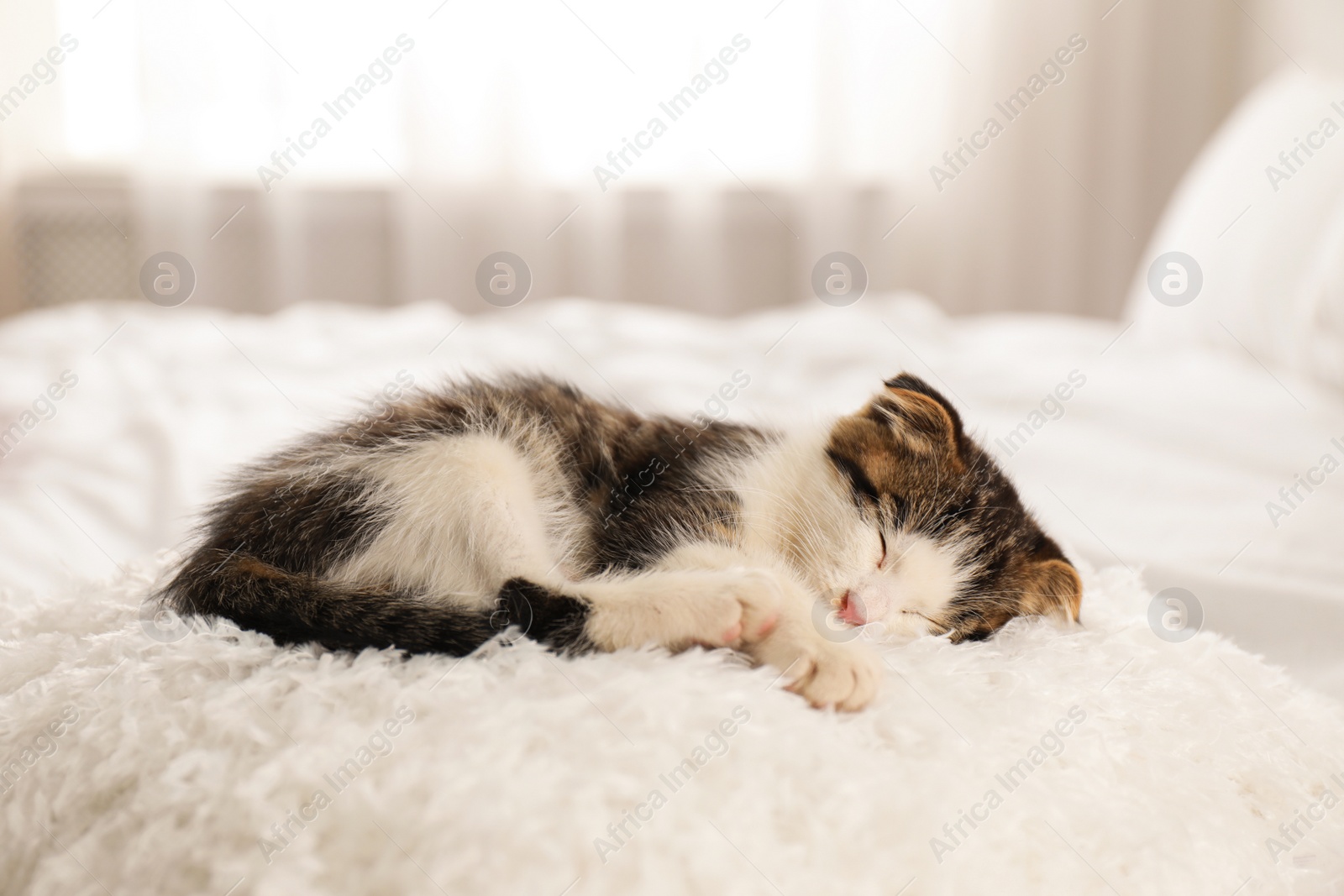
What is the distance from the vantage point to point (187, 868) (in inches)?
22.9

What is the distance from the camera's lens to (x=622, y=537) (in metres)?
0.93

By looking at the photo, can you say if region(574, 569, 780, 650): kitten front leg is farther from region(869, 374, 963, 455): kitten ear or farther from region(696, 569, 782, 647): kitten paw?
region(869, 374, 963, 455): kitten ear

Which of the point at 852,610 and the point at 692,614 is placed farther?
the point at 852,610

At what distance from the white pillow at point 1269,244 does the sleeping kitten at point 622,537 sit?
1.19m

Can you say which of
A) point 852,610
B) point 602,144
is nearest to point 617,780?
point 852,610

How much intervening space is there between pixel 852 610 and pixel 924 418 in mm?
220

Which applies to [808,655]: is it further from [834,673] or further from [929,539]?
[929,539]

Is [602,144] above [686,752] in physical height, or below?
above

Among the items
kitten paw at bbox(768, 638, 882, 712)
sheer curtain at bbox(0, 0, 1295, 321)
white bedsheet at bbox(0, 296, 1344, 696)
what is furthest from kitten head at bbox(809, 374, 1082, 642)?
sheer curtain at bbox(0, 0, 1295, 321)

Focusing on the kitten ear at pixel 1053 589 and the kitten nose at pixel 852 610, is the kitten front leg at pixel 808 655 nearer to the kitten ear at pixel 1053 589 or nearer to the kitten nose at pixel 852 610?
the kitten nose at pixel 852 610

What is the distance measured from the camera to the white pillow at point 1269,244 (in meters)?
1.80

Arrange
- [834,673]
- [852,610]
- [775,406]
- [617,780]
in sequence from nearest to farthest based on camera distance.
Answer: [617,780], [834,673], [852,610], [775,406]

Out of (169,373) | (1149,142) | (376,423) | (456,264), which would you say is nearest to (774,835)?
(376,423)

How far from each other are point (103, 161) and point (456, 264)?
1.35m
